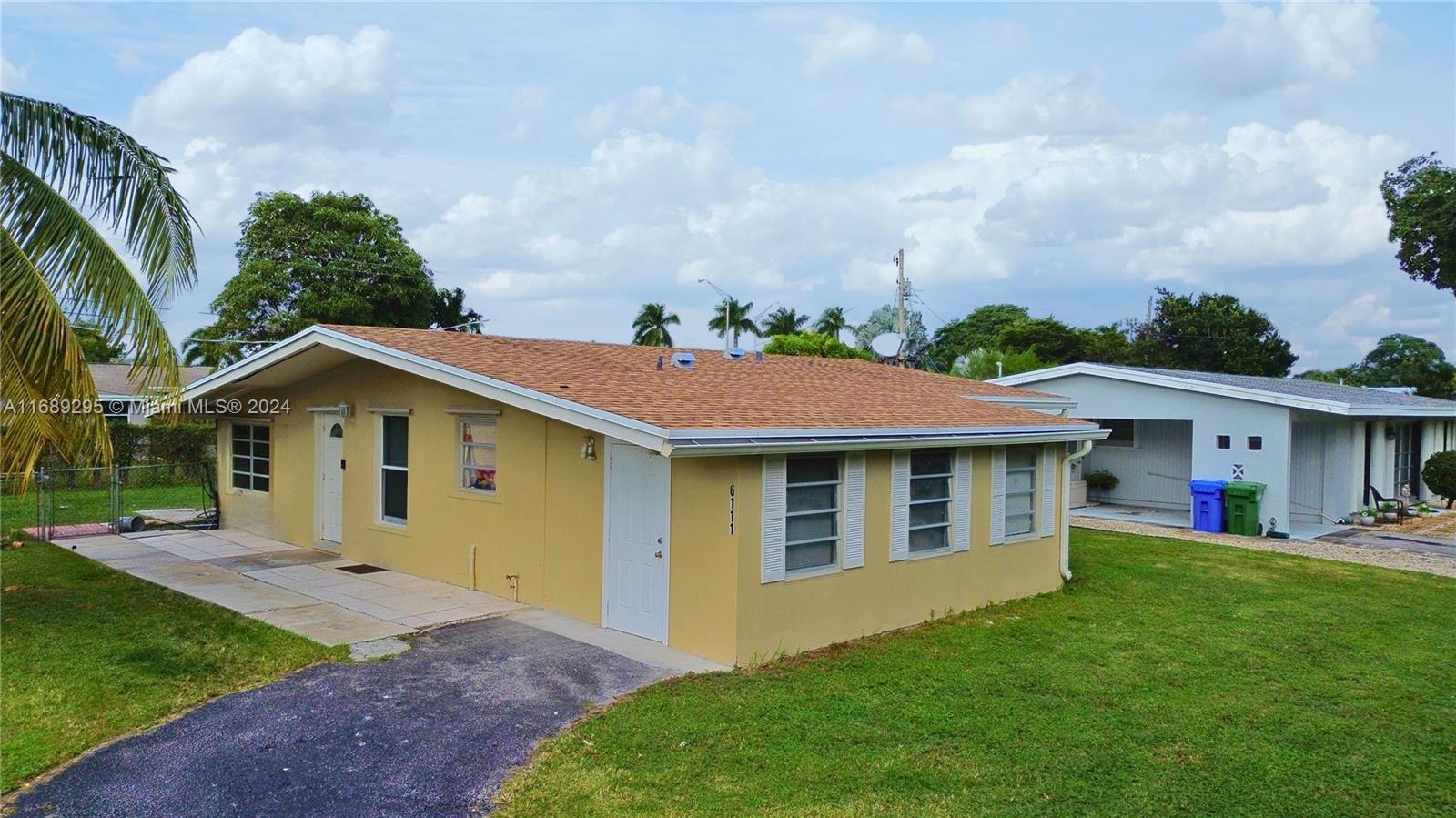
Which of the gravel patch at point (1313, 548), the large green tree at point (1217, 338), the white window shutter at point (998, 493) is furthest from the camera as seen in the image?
the large green tree at point (1217, 338)

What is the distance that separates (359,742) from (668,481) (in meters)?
3.37

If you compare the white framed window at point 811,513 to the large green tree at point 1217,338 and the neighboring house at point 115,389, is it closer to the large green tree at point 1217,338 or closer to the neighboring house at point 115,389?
the neighboring house at point 115,389

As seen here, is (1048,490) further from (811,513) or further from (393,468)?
(393,468)

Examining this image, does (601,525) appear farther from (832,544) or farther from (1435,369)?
(1435,369)

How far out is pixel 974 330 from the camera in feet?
187

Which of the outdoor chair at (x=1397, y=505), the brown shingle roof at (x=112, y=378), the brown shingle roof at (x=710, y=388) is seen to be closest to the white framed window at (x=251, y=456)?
the brown shingle roof at (x=710, y=388)

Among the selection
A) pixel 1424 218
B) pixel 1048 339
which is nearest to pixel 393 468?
pixel 1424 218

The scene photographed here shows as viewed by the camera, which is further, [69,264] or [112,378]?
[112,378]

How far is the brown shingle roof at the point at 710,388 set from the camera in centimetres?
849

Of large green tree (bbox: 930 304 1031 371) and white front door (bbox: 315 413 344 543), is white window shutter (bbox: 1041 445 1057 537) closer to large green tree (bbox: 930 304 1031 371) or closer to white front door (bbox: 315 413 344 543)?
white front door (bbox: 315 413 344 543)

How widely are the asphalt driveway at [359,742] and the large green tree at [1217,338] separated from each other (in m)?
41.2

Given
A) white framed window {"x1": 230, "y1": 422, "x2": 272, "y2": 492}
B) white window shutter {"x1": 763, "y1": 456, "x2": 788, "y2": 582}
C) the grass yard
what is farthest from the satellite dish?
white framed window {"x1": 230, "y1": 422, "x2": 272, "y2": 492}

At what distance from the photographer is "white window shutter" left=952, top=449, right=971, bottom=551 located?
410 inches

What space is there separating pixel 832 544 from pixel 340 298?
25086mm
